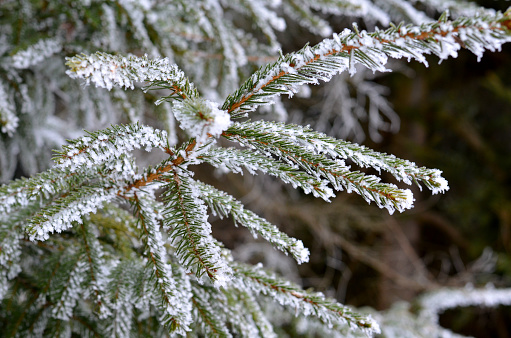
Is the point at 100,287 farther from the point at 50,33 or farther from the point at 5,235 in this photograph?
the point at 50,33

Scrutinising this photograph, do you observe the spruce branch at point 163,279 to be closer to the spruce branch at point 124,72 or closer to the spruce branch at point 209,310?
the spruce branch at point 209,310

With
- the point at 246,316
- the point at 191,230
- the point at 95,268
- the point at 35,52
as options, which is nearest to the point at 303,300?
the point at 246,316

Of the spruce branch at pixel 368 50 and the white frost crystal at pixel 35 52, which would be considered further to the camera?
the white frost crystal at pixel 35 52

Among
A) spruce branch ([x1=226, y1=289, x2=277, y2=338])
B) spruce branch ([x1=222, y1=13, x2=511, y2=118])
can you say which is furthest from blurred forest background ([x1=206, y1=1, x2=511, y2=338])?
spruce branch ([x1=222, y1=13, x2=511, y2=118])

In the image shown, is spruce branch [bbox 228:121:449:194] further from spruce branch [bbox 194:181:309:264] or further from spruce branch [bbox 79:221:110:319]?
spruce branch [bbox 79:221:110:319]

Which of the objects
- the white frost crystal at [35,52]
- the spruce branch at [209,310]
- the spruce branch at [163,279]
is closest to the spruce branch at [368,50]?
the spruce branch at [163,279]

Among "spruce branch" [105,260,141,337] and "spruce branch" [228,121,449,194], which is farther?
"spruce branch" [105,260,141,337]

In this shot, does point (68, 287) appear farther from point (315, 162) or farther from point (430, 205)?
point (430, 205)
